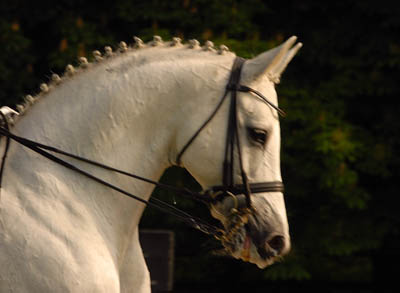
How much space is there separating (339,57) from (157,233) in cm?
350

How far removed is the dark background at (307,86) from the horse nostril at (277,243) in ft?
14.0

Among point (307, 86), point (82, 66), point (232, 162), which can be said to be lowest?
point (232, 162)

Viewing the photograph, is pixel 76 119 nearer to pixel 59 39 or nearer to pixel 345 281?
pixel 59 39

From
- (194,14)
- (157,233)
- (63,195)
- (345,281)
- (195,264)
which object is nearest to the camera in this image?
(63,195)

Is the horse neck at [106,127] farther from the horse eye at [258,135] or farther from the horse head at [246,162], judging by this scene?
the horse eye at [258,135]

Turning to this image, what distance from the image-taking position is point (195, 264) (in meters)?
9.36

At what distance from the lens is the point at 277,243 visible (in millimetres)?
3465

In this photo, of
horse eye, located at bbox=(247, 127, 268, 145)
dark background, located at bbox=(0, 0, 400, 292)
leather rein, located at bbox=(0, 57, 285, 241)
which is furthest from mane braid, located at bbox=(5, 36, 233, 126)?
dark background, located at bbox=(0, 0, 400, 292)

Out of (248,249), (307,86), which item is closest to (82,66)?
Answer: (248,249)

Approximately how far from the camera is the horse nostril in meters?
3.45

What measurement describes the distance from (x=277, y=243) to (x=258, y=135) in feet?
1.46

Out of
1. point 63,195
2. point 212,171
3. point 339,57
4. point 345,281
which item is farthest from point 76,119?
point 345,281

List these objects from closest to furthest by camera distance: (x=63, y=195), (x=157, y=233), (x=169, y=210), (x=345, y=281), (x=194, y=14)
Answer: (x=63, y=195)
(x=169, y=210)
(x=157, y=233)
(x=194, y=14)
(x=345, y=281)

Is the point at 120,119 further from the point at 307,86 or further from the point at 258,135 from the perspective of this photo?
the point at 307,86
